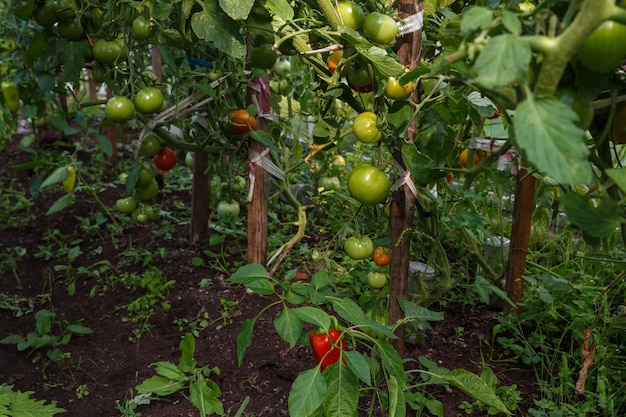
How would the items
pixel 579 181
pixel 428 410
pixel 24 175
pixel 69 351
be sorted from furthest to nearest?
1. pixel 24 175
2. pixel 69 351
3. pixel 428 410
4. pixel 579 181

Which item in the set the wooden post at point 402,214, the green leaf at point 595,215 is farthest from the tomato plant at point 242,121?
the green leaf at point 595,215

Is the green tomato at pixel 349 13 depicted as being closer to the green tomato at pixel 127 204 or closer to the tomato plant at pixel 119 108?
Result: the tomato plant at pixel 119 108

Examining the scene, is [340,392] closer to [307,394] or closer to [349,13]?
[307,394]

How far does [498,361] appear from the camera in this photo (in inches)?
66.4

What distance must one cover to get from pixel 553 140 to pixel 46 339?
178cm

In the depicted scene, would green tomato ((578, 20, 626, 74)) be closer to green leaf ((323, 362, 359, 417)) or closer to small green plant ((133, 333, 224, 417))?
green leaf ((323, 362, 359, 417))

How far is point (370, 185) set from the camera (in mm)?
1132

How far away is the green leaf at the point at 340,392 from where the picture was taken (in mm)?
1003

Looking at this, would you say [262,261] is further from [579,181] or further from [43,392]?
[579,181]

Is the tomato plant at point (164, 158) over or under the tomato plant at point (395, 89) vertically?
under

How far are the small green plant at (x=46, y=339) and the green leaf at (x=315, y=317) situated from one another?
113 cm

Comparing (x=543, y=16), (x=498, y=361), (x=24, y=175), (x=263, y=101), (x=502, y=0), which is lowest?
(x=24, y=175)

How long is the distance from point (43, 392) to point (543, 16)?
1.69m

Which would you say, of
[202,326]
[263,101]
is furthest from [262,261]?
[263,101]
